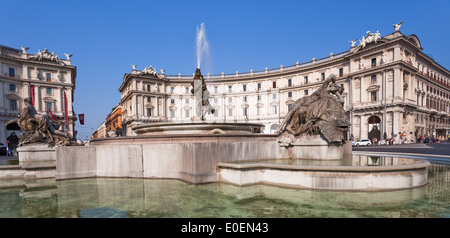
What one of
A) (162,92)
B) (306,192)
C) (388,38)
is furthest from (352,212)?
(162,92)

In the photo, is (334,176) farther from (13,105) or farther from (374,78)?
(13,105)

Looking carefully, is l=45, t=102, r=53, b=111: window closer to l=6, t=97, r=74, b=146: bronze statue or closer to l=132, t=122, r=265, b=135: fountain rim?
l=6, t=97, r=74, b=146: bronze statue

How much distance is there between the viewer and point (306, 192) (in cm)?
496

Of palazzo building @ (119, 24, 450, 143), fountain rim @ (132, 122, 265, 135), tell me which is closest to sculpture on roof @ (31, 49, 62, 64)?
palazzo building @ (119, 24, 450, 143)

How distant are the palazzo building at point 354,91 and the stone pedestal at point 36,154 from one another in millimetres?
44322

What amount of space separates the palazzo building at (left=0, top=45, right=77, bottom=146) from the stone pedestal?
36.6 m

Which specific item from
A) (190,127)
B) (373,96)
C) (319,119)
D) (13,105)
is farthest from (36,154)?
(373,96)

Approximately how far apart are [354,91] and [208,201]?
47971mm

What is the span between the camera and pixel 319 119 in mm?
7578

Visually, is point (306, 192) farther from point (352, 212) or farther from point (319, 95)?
point (319, 95)

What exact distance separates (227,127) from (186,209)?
4.75 metres

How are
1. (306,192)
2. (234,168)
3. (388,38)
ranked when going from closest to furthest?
(306,192) → (234,168) → (388,38)

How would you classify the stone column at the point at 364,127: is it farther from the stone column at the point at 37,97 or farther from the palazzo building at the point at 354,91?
A: the stone column at the point at 37,97

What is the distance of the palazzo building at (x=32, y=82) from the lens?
131 feet
